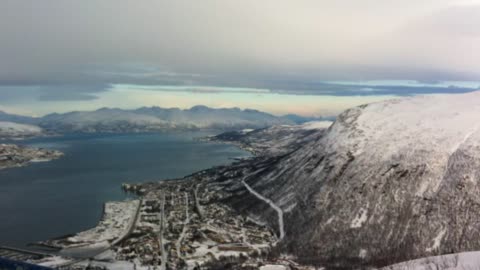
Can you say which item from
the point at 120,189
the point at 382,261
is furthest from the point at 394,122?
the point at 120,189

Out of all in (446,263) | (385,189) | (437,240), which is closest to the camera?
(446,263)

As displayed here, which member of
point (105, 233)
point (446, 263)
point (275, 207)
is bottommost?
point (105, 233)

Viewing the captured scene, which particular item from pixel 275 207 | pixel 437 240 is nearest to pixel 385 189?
pixel 437 240

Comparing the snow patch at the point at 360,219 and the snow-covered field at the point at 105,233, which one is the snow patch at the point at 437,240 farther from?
the snow-covered field at the point at 105,233

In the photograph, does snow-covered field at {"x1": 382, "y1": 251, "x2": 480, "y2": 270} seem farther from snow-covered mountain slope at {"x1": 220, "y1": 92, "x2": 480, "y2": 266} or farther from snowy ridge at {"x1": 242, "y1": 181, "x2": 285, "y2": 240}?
snowy ridge at {"x1": 242, "y1": 181, "x2": 285, "y2": 240}

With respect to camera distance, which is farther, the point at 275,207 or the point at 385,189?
the point at 275,207

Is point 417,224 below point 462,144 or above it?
below

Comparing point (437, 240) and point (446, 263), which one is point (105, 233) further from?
point (437, 240)

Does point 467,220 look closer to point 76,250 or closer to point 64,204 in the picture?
point 76,250

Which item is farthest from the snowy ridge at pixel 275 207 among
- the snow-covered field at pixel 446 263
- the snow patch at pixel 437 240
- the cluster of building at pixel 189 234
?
the snow patch at pixel 437 240
